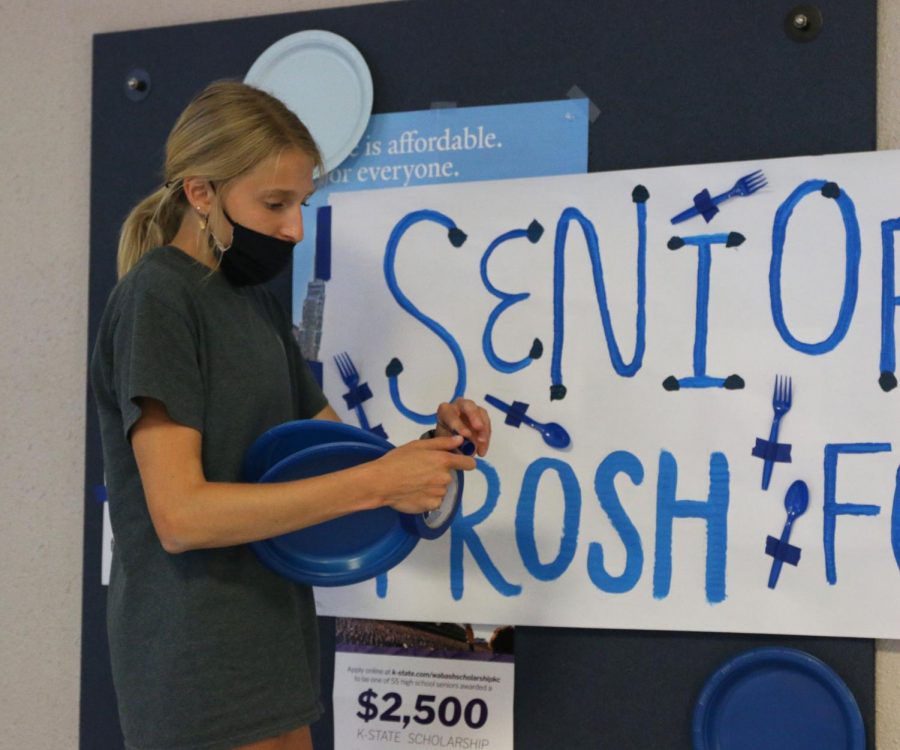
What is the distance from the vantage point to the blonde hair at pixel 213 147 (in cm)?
101

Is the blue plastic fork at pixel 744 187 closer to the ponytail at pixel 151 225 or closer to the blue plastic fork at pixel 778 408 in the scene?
the blue plastic fork at pixel 778 408

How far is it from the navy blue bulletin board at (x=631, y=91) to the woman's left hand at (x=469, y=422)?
34 centimetres

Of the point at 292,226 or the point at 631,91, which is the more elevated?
the point at 631,91

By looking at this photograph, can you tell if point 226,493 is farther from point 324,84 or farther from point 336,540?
point 324,84

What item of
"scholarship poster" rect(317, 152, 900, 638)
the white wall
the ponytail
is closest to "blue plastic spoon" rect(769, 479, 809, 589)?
"scholarship poster" rect(317, 152, 900, 638)

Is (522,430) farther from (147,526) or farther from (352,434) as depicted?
(147,526)

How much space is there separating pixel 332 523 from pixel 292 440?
0.10 m

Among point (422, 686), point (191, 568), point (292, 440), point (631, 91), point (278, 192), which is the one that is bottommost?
point (422, 686)

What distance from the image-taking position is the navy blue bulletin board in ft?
4.09

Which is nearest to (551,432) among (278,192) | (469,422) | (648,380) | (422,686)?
(648,380)

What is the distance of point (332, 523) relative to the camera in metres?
1.09

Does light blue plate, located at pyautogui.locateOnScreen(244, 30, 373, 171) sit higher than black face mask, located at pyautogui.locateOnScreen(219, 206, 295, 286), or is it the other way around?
light blue plate, located at pyautogui.locateOnScreen(244, 30, 373, 171)

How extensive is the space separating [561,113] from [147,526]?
72cm

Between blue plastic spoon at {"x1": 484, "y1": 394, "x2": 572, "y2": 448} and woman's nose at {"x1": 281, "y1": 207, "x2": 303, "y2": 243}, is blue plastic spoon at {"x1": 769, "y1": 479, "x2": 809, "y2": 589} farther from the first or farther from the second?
woman's nose at {"x1": 281, "y1": 207, "x2": 303, "y2": 243}
